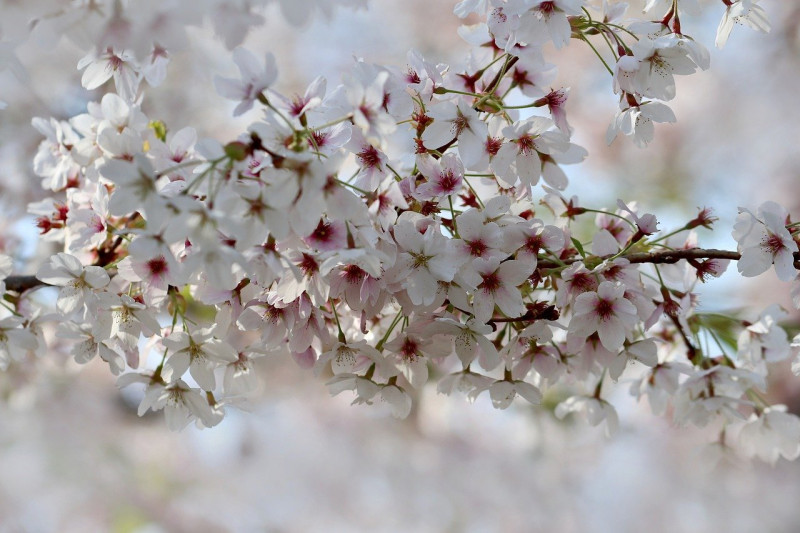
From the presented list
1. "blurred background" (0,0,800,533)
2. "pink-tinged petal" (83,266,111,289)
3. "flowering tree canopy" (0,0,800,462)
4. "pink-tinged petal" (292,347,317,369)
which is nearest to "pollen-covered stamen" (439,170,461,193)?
"flowering tree canopy" (0,0,800,462)

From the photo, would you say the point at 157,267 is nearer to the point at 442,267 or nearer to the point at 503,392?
the point at 442,267

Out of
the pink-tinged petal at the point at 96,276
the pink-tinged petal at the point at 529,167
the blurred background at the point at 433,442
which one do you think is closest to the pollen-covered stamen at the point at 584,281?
the pink-tinged petal at the point at 529,167

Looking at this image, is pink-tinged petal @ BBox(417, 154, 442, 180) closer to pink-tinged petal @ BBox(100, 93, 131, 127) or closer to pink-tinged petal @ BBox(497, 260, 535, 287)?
pink-tinged petal @ BBox(497, 260, 535, 287)

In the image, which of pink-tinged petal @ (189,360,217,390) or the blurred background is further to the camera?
the blurred background

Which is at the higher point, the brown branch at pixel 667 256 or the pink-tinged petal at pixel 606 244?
the brown branch at pixel 667 256

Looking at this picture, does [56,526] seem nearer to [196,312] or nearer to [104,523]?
[104,523]

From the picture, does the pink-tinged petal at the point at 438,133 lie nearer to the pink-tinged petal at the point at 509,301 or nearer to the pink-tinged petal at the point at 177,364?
the pink-tinged petal at the point at 509,301

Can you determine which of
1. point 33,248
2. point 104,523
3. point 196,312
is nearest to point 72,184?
point 33,248

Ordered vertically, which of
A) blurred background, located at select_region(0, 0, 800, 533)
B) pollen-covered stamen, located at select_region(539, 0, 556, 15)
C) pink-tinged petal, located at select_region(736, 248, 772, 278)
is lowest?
blurred background, located at select_region(0, 0, 800, 533)
